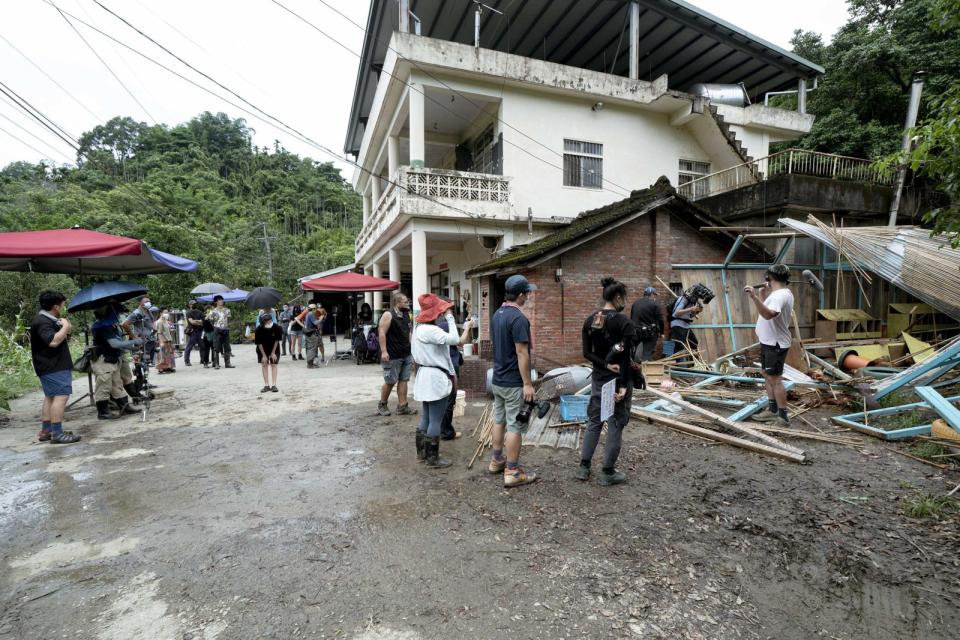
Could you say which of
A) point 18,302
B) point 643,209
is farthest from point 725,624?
point 18,302

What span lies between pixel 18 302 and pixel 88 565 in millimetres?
18025

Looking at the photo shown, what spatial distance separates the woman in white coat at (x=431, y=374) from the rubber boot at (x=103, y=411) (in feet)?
16.9

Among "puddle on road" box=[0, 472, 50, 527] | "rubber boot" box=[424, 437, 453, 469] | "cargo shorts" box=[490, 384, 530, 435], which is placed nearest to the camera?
"puddle on road" box=[0, 472, 50, 527]

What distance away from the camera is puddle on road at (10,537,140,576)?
273 centimetres

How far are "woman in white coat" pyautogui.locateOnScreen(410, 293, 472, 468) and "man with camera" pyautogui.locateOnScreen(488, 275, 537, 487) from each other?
62 cm

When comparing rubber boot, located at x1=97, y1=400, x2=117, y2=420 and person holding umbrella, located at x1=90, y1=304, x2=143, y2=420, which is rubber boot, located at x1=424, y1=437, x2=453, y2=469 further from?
rubber boot, located at x1=97, y1=400, x2=117, y2=420

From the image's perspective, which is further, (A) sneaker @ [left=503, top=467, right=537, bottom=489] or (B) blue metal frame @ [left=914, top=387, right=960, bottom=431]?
(B) blue metal frame @ [left=914, top=387, right=960, bottom=431]

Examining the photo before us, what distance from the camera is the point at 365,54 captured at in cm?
1627

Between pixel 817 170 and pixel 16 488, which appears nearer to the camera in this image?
pixel 16 488

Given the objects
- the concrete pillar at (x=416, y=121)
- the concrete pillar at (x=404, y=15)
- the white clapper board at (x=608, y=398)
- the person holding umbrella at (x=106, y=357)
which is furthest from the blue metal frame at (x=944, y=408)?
the concrete pillar at (x=404, y=15)

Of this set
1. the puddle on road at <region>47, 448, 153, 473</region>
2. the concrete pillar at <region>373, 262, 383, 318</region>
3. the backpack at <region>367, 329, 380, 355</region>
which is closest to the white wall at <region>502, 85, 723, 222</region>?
the backpack at <region>367, 329, 380, 355</region>

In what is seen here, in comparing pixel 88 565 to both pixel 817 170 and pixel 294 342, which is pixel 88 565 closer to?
pixel 294 342

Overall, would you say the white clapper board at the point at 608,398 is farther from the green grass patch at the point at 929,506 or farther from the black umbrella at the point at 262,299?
the black umbrella at the point at 262,299

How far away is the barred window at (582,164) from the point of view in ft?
42.3
